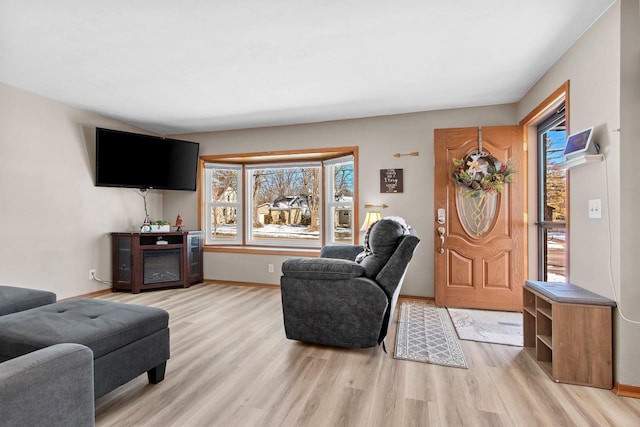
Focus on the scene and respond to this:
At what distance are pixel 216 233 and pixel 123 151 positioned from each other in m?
1.82

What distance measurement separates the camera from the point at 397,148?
4137 mm

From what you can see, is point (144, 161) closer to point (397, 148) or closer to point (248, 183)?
point (248, 183)

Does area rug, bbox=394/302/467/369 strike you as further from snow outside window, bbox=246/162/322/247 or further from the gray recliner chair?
snow outside window, bbox=246/162/322/247

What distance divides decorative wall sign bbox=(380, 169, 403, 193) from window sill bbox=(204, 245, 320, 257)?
1367 millimetres

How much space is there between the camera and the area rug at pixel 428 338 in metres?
2.37

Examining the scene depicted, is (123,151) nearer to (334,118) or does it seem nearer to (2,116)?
(2,116)

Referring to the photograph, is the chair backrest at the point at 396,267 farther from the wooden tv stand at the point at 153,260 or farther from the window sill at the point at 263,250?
the wooden tv stand at the point at 153,260

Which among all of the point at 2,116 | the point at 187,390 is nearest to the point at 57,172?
the point at 2,116

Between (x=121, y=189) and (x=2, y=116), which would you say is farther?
(x=121, y=189)

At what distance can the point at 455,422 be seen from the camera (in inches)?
64.6

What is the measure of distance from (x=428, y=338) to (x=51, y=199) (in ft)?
14.3

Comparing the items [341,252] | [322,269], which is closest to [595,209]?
[322,269]

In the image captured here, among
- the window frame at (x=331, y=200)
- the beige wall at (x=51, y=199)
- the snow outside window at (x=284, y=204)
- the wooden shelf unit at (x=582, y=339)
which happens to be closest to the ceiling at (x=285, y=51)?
the beige wall at (x=51, y=199)

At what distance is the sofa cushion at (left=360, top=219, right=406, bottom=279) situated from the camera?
2.40 metres
